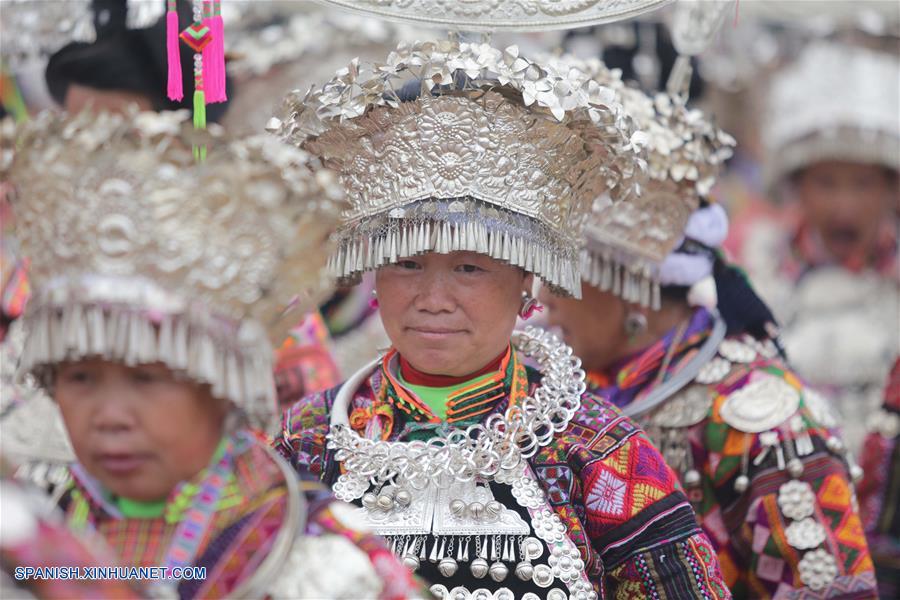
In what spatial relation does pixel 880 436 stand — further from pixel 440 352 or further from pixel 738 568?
pixel 440 352

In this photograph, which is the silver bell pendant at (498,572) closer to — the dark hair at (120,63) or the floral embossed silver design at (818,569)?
the floral embossed silver design at (818,569)

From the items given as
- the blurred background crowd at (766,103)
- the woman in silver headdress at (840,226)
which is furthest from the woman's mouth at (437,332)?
the woman in silver headdress at (840,226)

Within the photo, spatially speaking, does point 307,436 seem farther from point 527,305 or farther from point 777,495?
point 777,495

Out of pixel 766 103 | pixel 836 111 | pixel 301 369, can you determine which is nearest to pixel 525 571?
pixel 301 369

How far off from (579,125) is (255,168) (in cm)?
106

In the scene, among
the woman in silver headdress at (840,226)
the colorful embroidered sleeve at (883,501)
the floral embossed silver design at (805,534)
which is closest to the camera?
the floral embossed silver design at (805,534)

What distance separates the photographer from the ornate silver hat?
3865 mm

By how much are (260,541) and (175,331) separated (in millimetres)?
396

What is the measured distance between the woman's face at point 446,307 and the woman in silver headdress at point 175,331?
2.36 ft

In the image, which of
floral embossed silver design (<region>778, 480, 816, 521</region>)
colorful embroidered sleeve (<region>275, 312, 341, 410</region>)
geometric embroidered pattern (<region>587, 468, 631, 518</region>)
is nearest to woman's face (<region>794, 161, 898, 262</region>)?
floral embossed silver design (<region>778, 480, 816, 521</region>)

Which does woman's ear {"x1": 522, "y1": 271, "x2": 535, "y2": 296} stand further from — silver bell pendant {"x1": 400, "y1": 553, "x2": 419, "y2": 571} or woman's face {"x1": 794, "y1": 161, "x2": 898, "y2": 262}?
woman's face {"x1": 794, "y1": 161, "x2": 898, "y2": 262}

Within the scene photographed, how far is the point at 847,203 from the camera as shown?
7609mm

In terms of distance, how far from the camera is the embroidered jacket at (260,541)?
2.68m

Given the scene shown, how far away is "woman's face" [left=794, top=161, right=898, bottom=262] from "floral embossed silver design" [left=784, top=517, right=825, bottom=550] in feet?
10.9
